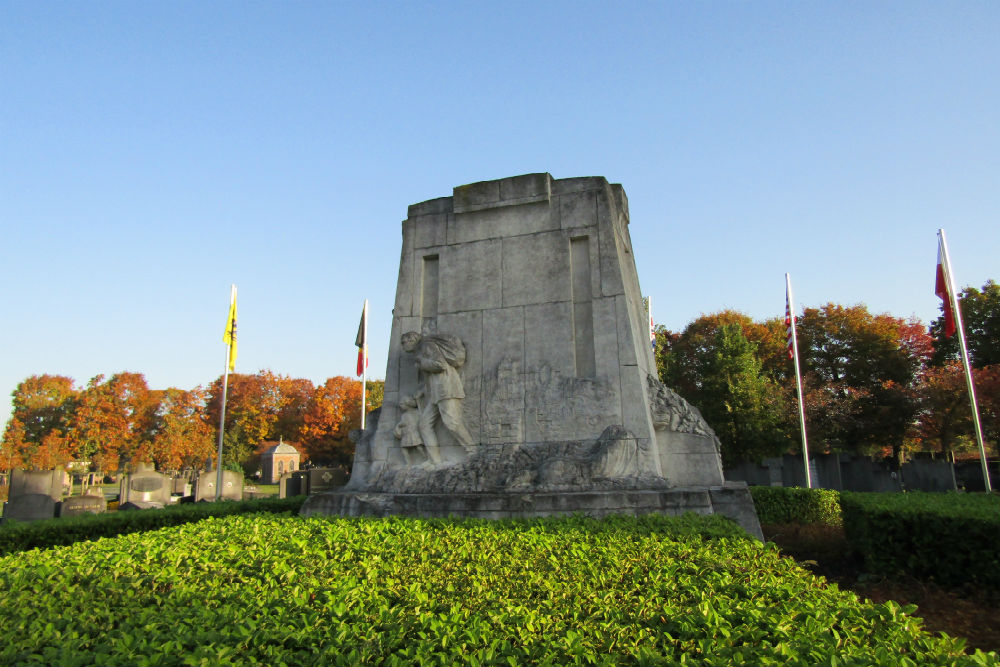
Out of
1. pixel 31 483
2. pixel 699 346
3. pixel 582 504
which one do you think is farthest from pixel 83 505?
pixel 699 346

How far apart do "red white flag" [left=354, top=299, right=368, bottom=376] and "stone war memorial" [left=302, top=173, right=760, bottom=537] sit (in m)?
8.01

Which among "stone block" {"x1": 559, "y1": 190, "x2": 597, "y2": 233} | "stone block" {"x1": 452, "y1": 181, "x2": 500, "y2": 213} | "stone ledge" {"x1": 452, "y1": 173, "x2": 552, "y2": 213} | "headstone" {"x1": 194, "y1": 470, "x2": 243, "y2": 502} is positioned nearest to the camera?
"stone block" {"x1": 559, "y1": 190, "x2": 597, "y2": 233}

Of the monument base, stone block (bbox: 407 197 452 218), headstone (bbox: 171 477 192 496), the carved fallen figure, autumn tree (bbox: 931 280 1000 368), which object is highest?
autumn tree (bbox: 931 280 1000 368)

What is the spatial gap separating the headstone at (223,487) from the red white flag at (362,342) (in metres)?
5.44

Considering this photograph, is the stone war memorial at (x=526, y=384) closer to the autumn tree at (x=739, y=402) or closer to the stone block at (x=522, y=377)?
the stone block at (x=522, y=377)

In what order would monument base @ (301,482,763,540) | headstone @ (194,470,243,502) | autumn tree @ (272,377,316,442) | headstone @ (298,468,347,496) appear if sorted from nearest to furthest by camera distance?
monument base @ (301,482,763,540) → headstone @ (298,468,347,496) → headstone @ (194,470,243,502) → autumn tree @ (272,377,316,442)

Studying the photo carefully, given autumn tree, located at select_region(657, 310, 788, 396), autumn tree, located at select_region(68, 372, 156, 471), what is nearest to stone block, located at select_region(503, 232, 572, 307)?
autumn tree, located at select_region(657, 310, 788, 396)

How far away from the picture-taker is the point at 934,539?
6660mm

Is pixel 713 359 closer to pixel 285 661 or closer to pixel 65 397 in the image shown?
pixel 285 661

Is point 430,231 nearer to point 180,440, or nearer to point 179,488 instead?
point 179,488

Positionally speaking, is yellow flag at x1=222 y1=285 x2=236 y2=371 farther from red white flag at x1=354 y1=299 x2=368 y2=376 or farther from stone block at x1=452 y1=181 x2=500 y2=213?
stone block at x1=452 y1=181 x2=500 y2=213

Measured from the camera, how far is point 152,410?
51594mm

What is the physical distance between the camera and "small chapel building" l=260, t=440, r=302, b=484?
43969 millimetres

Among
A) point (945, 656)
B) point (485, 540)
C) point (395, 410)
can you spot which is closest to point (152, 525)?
point (395, 410)
